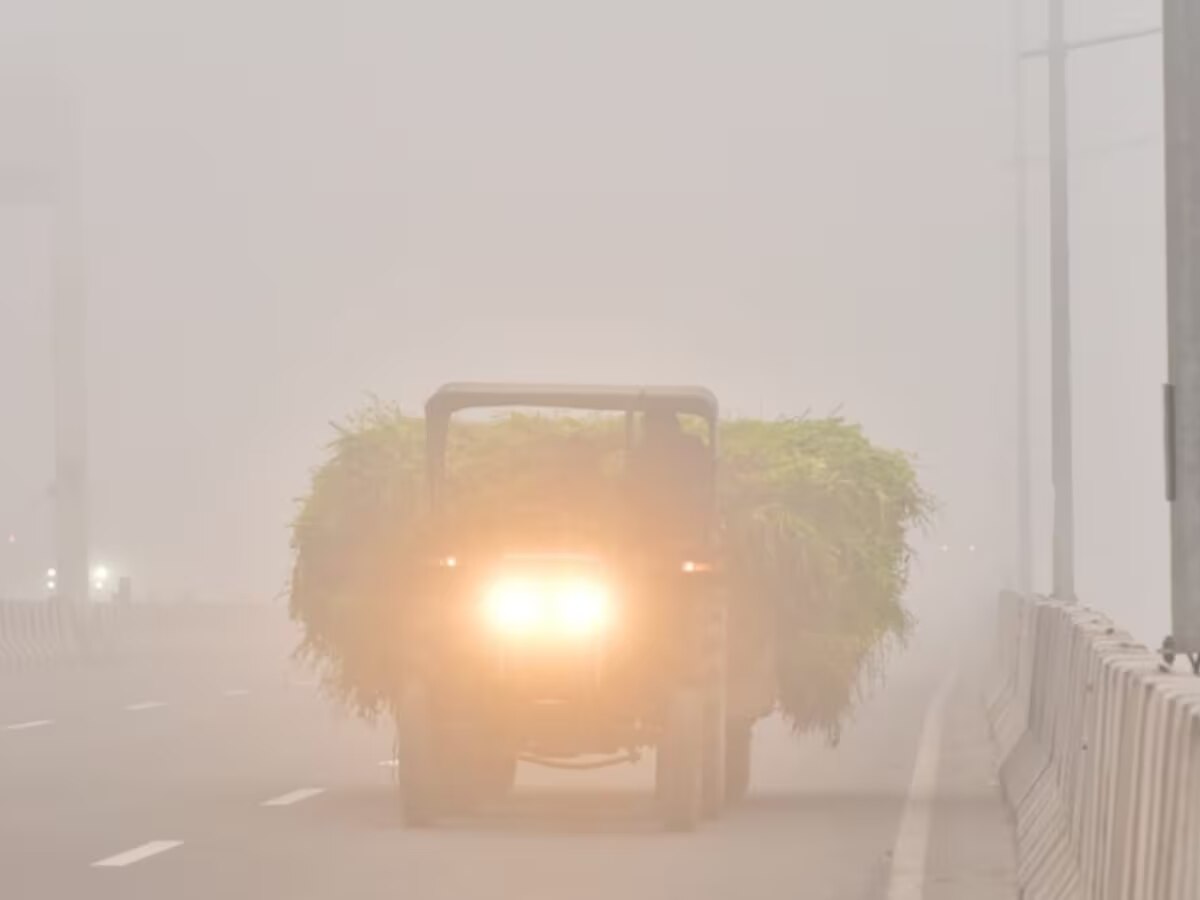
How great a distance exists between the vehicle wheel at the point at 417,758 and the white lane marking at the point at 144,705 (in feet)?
49.7

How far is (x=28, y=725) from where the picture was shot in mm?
30125

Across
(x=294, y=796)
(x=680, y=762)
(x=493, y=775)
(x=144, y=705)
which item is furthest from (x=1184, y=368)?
(x=144, y=705)

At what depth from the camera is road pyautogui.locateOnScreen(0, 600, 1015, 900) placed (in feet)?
50.2

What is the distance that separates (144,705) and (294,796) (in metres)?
13.9

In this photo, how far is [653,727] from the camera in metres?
18.7

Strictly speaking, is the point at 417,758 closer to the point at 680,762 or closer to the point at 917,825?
the point at 680,762

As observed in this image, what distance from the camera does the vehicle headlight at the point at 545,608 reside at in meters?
18.4

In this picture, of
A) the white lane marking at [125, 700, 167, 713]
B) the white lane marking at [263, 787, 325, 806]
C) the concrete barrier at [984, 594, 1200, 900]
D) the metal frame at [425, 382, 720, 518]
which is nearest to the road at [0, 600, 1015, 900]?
the white lane marking at [263, 787, 325, 806]

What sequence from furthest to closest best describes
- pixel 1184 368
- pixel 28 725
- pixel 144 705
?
pixel 144 705 → pixel 28 725 → pixel 1184 368

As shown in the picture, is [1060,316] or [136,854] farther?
[1060,316]

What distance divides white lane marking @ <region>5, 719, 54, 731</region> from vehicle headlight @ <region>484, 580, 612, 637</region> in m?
11.7

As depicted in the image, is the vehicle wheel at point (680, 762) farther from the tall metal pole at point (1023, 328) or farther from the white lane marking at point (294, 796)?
the tall metal pole at point (1023, 328)

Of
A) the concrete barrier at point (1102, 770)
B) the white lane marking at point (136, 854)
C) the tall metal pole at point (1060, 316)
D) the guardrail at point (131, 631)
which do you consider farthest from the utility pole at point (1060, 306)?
the guardrail at point (131, 631)

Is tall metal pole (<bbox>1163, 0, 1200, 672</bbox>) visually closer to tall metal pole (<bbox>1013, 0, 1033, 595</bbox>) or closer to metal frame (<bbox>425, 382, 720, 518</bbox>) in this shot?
metal frame (<bbox>425, 382, 720, 518</bbox>)
